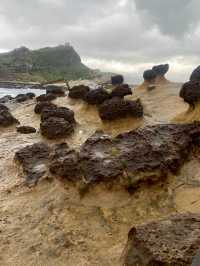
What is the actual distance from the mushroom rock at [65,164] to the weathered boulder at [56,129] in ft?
19.2

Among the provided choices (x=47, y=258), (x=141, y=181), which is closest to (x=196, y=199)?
(x=141, y=181)

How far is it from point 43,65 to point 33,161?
135m

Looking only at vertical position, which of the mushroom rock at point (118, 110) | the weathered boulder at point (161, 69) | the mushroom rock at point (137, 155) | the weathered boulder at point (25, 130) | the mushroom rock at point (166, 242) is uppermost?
the mushroom rock at point (166, 242)

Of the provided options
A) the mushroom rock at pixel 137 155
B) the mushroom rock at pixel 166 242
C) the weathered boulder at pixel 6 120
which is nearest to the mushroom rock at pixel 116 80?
the weathered boulder at pixel 6 120

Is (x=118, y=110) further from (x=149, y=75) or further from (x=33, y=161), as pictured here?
(x=149, y=75)

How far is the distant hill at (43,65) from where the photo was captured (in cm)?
11396

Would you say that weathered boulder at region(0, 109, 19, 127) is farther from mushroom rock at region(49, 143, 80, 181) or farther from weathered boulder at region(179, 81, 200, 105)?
mushroom rock at region(49, 143, 80, 181)

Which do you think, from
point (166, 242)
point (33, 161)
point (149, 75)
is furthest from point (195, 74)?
point (166, 242)

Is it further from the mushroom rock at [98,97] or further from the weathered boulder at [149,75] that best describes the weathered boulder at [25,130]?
the weathered boulder at [149,75]

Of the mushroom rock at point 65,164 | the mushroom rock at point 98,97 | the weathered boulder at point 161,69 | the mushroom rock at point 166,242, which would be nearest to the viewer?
the mushroom rock at point 166,242

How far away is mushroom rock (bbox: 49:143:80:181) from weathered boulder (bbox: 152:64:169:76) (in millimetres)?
28153

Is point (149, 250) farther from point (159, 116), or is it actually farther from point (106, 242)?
point (159, 116)

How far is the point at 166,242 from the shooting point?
5355 millimetres

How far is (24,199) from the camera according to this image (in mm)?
9148
